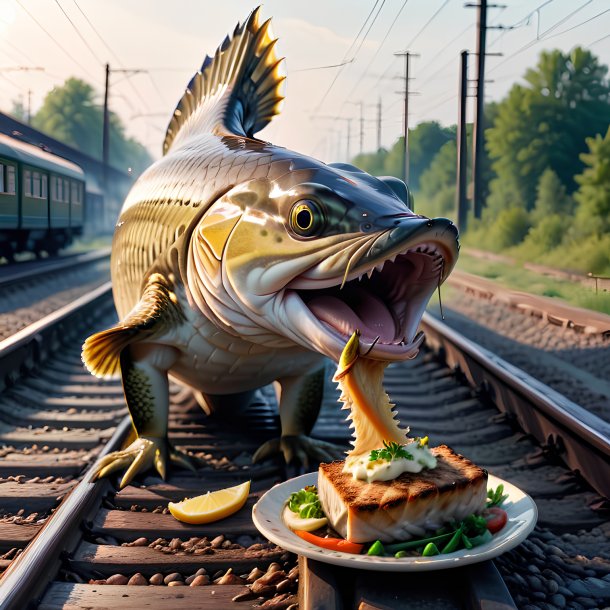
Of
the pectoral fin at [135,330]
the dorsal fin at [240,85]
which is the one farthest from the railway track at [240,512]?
the dorsal fin at [240,85]

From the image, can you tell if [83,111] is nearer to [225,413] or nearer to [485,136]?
[485,136]

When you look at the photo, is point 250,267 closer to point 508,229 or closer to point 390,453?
point 390,453

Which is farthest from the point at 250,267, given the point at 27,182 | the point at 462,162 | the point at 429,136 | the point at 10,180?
the point at 27,182

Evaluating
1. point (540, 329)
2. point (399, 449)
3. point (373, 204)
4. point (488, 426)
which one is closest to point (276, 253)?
point (373, 204)

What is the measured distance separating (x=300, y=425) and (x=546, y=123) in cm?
2149

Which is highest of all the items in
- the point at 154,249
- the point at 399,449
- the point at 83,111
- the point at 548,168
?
the point at 83,111

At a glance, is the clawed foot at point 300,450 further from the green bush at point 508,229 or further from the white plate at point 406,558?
the green bush at point 508,229

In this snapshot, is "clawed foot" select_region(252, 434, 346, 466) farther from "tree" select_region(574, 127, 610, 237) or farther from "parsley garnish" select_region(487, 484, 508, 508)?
"tree" select_region(574, 127, 610, 237)

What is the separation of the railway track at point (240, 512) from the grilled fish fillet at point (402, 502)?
150 mm

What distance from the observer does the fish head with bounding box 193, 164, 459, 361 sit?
108 inches

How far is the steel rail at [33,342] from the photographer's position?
20.5 feet

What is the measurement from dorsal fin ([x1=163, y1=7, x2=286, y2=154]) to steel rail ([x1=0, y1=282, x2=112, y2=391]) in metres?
2.36

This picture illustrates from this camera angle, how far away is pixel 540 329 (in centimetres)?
908

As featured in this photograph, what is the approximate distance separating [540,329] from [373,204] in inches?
261
